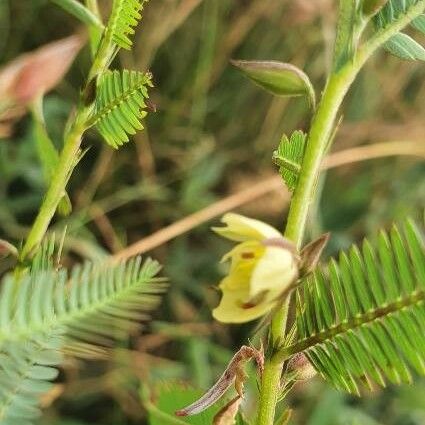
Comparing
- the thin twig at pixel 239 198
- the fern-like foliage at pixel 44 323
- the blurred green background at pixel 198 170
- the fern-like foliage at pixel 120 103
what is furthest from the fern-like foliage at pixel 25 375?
the blurred green background at pixel 198 170

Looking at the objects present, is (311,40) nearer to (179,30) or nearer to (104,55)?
(179,30)

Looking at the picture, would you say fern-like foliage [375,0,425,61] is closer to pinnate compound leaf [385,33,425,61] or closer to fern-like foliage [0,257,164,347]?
pinnate compound leaf [385,33,425,61]

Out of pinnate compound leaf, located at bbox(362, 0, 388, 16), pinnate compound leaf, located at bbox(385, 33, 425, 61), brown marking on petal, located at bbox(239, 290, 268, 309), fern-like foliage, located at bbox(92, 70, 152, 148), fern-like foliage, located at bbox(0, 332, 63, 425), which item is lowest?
fern-like foliage, located at bbox(0, 332, 63, 425)

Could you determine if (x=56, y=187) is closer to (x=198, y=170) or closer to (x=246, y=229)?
(x=246, y=229)

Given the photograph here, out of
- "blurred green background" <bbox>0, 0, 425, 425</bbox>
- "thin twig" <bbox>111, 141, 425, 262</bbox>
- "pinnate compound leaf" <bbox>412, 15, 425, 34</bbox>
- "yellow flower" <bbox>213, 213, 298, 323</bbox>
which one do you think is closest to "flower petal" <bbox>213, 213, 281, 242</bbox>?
"yellow flower" <bbox>213, 213, 298, 323</bbox>

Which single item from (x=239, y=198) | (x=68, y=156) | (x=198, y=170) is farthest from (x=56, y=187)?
(x=198, y=170)

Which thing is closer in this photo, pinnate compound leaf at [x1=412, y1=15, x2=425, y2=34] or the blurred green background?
pinnate compound leaf at [x1=412, y1=15, x2=425, y2=34]

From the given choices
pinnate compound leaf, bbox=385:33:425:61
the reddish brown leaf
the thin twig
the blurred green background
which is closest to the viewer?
the reddish brown leaf

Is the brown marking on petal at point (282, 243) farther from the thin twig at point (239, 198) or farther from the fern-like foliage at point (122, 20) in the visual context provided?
the thin twig at point (239, 198)
